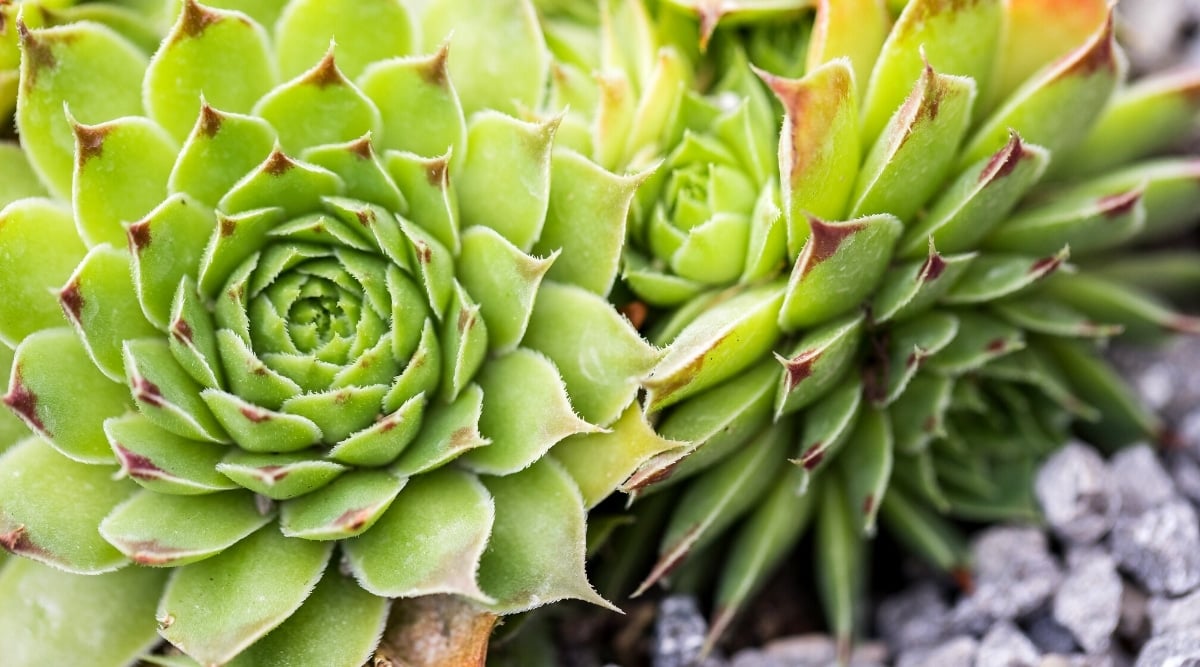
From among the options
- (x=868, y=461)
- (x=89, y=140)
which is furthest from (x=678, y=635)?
(x=89, y=140)

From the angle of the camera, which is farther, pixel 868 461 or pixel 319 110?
pixel 868 461

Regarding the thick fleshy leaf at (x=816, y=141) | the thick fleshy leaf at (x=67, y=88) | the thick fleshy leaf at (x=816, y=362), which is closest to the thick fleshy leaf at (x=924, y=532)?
the thick fleshy leaf at (x=816, y=362)

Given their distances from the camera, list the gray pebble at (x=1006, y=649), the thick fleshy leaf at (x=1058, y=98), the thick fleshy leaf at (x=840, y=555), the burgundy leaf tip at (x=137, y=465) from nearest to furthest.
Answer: the burgundy leaf tip at (x=137, y=465) → the thick fleshy leaf at (x=1058, y=98) → the gray pebble at (x=1006, y=649) → the thick fleshy leaf at (x=840, y=555)

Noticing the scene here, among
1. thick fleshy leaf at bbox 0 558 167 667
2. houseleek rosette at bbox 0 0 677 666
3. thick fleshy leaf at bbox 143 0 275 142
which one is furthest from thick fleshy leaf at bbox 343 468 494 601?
thick fleshy leaf at bbox 143 0 275 142

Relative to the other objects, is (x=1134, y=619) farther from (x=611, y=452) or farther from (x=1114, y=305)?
(x=611, y=452)

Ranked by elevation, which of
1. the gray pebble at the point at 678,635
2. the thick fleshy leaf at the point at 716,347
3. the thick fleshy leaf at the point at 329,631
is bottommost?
the gray pebble at the point at 678,635

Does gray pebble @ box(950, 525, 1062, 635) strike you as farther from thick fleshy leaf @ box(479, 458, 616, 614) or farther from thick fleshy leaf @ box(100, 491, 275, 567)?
thick fleshy leaf @ box(100, 491, 275, 567)

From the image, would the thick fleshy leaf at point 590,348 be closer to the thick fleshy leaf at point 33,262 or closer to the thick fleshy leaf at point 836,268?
the thick fleshy leaf at point 836,268
